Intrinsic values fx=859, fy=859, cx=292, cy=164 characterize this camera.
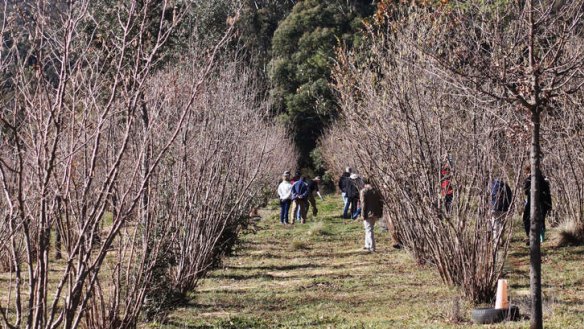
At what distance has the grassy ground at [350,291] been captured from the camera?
9.98 m

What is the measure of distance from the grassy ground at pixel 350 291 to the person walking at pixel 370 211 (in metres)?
0.35

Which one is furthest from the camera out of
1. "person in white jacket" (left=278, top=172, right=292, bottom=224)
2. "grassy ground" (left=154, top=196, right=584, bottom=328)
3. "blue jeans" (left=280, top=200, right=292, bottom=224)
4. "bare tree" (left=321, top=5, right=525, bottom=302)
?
"blue jeans" (left=280, top=200, right=292, bottom=224)

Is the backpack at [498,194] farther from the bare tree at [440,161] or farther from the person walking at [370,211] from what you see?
the person walking at [370,211]

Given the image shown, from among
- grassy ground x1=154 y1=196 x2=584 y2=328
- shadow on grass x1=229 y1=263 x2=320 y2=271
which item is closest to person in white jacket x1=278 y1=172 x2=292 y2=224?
grassy ground x1=154 y1=196 x2=584 y2=328

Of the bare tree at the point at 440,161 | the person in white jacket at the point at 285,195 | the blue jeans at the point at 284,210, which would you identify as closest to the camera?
the bare tree at the point at 440,161

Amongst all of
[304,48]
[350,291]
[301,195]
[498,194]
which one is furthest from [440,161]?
[304,48]

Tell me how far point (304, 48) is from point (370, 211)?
28514 mm

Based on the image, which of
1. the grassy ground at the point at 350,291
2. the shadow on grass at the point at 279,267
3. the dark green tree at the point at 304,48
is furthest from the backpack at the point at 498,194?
the dark green tree at the point at 304,48

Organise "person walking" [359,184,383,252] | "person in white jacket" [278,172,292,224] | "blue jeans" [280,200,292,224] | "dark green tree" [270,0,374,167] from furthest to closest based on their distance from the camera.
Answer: "dark green tree" [270,0,374,167], "blue jeans" [280,200,292,224], "person in white jacket" [278,172,292,224], "person walking" [359,184,383,252]

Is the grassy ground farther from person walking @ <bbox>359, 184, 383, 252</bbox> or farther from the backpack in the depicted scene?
the backpack

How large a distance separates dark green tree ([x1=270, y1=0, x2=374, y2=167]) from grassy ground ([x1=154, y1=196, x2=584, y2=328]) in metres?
25.0

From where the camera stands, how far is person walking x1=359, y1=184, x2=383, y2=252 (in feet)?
58.7

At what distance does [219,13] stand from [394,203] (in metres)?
11.2

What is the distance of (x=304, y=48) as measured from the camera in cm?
4547
